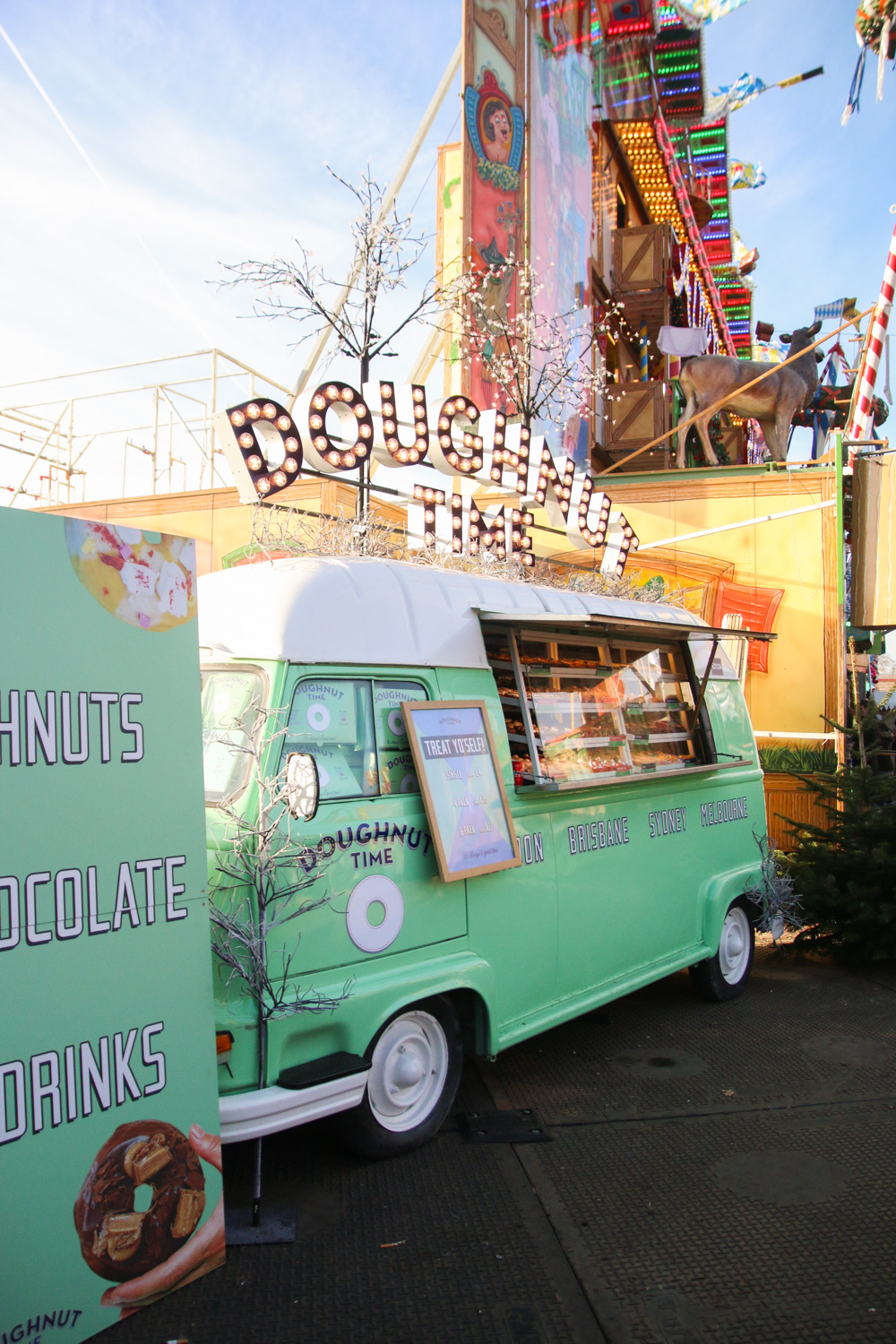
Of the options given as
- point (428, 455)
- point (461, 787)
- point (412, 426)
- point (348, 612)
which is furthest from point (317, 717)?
point (428, 455)

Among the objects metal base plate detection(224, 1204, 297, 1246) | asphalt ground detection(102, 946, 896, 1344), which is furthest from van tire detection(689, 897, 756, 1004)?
metal base plate detection(224, 1204, 297, 1246)

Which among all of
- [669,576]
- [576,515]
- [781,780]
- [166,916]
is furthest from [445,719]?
[669,576]

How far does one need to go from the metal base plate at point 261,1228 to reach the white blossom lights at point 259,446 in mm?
4768

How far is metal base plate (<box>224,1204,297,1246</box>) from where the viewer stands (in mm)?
3488

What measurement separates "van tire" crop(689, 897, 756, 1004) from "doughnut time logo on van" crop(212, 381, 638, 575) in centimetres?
370

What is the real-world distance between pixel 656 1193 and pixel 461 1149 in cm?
94

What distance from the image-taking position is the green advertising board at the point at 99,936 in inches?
108

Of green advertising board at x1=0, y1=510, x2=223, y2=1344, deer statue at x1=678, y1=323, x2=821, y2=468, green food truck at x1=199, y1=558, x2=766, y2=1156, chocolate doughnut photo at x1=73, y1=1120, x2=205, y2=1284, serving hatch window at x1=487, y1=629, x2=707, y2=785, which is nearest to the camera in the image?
green advertising board at x1=0, y1=510, x2=223, y2=1344

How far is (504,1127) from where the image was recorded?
180 inches

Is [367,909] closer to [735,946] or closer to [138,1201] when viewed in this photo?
[138,1201]

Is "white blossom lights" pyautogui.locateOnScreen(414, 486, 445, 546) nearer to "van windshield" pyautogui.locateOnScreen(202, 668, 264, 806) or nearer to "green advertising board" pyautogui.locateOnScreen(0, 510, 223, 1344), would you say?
"van windshield" pyautogui.locateOnScreen(202, 668, 264, 806)

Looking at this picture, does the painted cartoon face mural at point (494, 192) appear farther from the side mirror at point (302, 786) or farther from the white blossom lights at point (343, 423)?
the side mirror at point (302, 786)

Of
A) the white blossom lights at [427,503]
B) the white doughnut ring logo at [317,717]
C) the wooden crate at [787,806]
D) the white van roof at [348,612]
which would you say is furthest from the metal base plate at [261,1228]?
the wooden crate at [787,806]

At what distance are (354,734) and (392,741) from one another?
23cm
